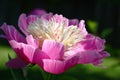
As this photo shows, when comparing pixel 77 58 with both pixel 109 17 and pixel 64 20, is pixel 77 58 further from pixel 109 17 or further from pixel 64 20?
pixel 109 17

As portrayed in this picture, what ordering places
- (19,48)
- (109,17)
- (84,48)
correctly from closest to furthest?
(19,48) < (84,48) < (109,17)

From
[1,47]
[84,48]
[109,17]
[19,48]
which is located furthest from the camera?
[109,17]

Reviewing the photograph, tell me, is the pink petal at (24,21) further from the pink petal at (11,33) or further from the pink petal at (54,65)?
the pink petal at (54,65)

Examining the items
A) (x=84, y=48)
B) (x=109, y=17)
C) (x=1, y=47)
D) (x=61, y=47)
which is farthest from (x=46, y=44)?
(x=109, y=17)

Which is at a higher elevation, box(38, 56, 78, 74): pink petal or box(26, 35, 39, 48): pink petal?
box(26, 35, 39, 48): pink petal

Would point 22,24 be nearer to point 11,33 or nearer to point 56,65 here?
point 11,33

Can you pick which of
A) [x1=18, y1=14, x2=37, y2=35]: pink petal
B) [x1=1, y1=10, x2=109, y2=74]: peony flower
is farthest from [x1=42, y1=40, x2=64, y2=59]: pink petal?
[x1=18, y1=14, x2=37, y2=35]: pink petal

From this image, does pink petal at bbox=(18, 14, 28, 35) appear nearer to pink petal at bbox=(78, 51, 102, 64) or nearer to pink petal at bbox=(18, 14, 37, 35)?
pink petal at bbox=(18, 14, 37, 35)
